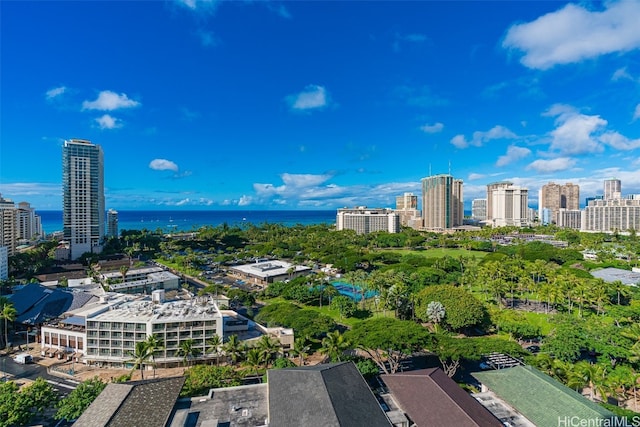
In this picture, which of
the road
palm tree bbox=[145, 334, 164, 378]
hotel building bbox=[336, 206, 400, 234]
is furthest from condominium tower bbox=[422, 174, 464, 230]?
the road

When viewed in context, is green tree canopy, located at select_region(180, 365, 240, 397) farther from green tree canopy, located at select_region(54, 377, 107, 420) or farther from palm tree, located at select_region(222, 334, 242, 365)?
green tree canopy, located at select_region(54, 377, 107, 420)

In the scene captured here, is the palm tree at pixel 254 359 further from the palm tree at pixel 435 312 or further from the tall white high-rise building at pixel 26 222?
the tall white high-rise building at pixel 26 222

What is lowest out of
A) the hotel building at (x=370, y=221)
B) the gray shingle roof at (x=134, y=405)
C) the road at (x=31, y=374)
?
the road at (x=31, y=374)

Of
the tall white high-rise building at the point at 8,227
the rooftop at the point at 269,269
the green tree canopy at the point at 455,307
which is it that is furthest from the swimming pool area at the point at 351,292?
the tall white high-rise building at the point at 8,227

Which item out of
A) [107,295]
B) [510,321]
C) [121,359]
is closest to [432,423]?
[510,321]

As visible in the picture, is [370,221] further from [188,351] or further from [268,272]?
[188,351]
